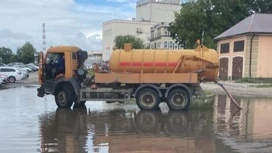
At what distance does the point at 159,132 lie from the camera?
1246 centimetres

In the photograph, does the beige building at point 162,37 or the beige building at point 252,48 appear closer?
the beige building at point 252,48

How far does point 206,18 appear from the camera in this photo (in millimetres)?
62656

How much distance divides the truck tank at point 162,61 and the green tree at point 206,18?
42.6 metres

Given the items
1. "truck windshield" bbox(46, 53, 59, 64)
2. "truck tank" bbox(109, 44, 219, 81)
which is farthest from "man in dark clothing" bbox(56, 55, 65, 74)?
"truck tank" bbox(109, 44, 219, 81)

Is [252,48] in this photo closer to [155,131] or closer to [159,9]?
[155,131]

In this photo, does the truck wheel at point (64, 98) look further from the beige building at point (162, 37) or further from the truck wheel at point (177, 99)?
the beige building at point (162, 37)

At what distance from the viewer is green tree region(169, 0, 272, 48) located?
202 feet

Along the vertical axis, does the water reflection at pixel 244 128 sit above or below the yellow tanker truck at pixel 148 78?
below

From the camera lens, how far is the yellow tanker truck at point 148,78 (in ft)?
59.1

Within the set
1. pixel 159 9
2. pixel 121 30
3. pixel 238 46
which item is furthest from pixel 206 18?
pixel 159 9

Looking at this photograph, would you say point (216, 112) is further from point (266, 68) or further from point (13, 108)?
point (266, 68)

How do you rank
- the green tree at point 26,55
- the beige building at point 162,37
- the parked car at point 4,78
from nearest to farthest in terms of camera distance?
the parked car at point 4,78, the beige building at point 162,37, the green tree at point 26,55

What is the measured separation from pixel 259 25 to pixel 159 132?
118 ft

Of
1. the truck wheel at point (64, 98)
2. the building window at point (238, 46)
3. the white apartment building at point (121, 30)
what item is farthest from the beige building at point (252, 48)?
the white apartment building at point (121, 30)
